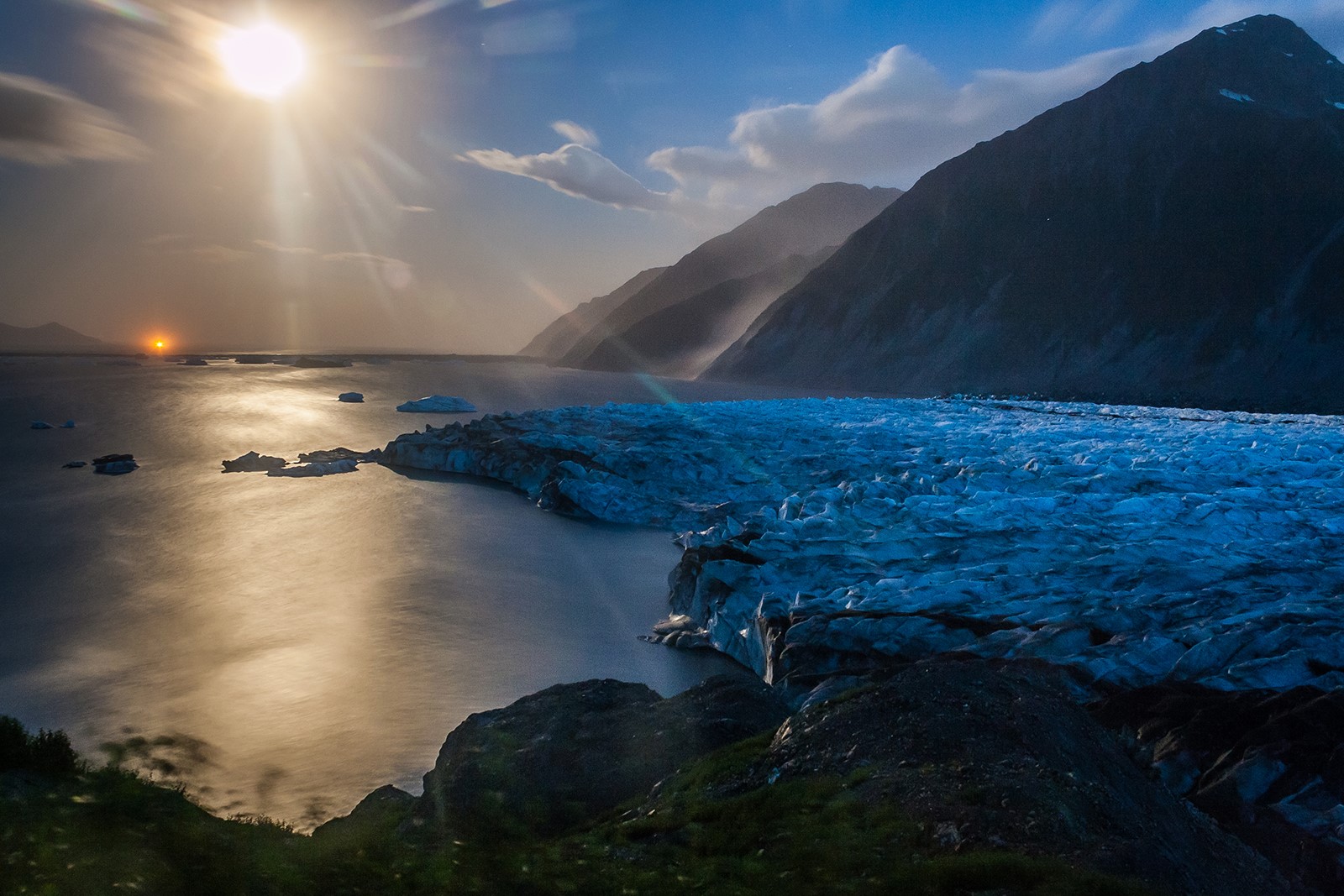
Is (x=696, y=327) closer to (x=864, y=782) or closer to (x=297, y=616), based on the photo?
(x=297, y=616)

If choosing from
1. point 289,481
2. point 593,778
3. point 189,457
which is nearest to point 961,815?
point 593,778

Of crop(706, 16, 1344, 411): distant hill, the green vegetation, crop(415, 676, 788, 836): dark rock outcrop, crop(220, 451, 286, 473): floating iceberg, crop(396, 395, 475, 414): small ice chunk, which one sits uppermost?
crop(706, 16, 1344, 411): distant hill

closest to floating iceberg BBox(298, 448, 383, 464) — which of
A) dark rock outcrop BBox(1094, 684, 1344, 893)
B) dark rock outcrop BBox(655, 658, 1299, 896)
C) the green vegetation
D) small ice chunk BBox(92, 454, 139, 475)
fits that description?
small ice chunk BBox(92, 454, 139, 475)

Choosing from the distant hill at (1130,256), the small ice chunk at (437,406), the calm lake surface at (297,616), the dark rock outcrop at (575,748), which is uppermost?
the distant hill at (1130,256)

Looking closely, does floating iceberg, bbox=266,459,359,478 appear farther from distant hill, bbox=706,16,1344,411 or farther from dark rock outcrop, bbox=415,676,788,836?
distant hill, bbox=706,16,1344,411

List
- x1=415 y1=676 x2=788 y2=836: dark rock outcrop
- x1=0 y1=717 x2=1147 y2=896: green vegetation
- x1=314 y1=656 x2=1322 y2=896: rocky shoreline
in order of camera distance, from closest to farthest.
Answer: x1=0 y1=717 x2=1147 y2=896: green vegetation → x1=314 y1=656 x2=1322 y2=896: rocky shoreline → x1=415 y1=676 x2=788 y2=836: dark rock outcrop

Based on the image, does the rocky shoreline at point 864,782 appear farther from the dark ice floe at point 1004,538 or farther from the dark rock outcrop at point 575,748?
the dark ice floe at point 1004,538

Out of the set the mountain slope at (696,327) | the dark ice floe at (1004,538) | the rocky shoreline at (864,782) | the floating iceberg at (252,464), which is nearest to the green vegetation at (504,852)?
the rocky shoreline at (864,782)
